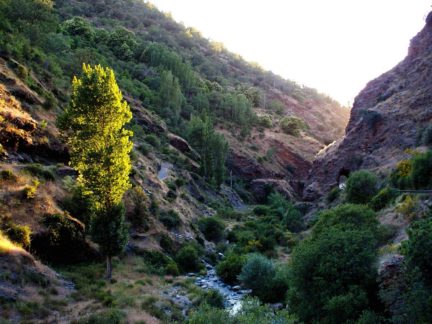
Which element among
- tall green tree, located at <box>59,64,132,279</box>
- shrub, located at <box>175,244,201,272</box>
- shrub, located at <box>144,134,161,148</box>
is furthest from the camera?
shrub, located at <box>144,134,161,148</box>

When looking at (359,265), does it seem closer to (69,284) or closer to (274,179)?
(69,284)

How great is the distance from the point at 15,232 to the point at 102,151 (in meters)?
7.49

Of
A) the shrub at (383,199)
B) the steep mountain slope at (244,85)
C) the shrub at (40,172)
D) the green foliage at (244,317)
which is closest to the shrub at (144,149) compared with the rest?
the shrub at (40,172)

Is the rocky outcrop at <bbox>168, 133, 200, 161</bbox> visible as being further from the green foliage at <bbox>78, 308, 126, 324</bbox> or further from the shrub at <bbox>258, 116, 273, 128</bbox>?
the green foliage at <bbox>78, 308, 126, 324</bbox>

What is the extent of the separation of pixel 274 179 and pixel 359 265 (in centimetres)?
7119

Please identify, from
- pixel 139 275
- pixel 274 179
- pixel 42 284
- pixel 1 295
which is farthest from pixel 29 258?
pixel 274 179

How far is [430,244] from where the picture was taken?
18375 mm

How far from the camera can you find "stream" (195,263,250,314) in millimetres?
28828

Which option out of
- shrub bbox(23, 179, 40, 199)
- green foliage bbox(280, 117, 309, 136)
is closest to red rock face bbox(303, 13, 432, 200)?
green foliage bbox(280, 117, 309, 136)

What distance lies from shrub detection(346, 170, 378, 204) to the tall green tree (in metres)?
24.4

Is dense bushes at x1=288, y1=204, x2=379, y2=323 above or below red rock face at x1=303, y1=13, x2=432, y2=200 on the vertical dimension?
below

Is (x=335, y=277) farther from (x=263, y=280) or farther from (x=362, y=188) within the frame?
(x=362, y=188)

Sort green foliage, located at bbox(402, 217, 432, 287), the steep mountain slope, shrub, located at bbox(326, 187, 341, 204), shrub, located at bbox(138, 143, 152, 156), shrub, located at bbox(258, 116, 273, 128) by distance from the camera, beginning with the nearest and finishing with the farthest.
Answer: green foliage, located at bbox(402, 217, 432, 287) → shrub, located at bbox(326, 187, 341, 204) → shrub, located at bbox(138, 143, 152, 156) → the steep mountain slope → shrub, located at bbox(258, 116, 273, 128)

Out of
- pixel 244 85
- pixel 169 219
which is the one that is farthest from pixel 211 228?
pixel 244 85
